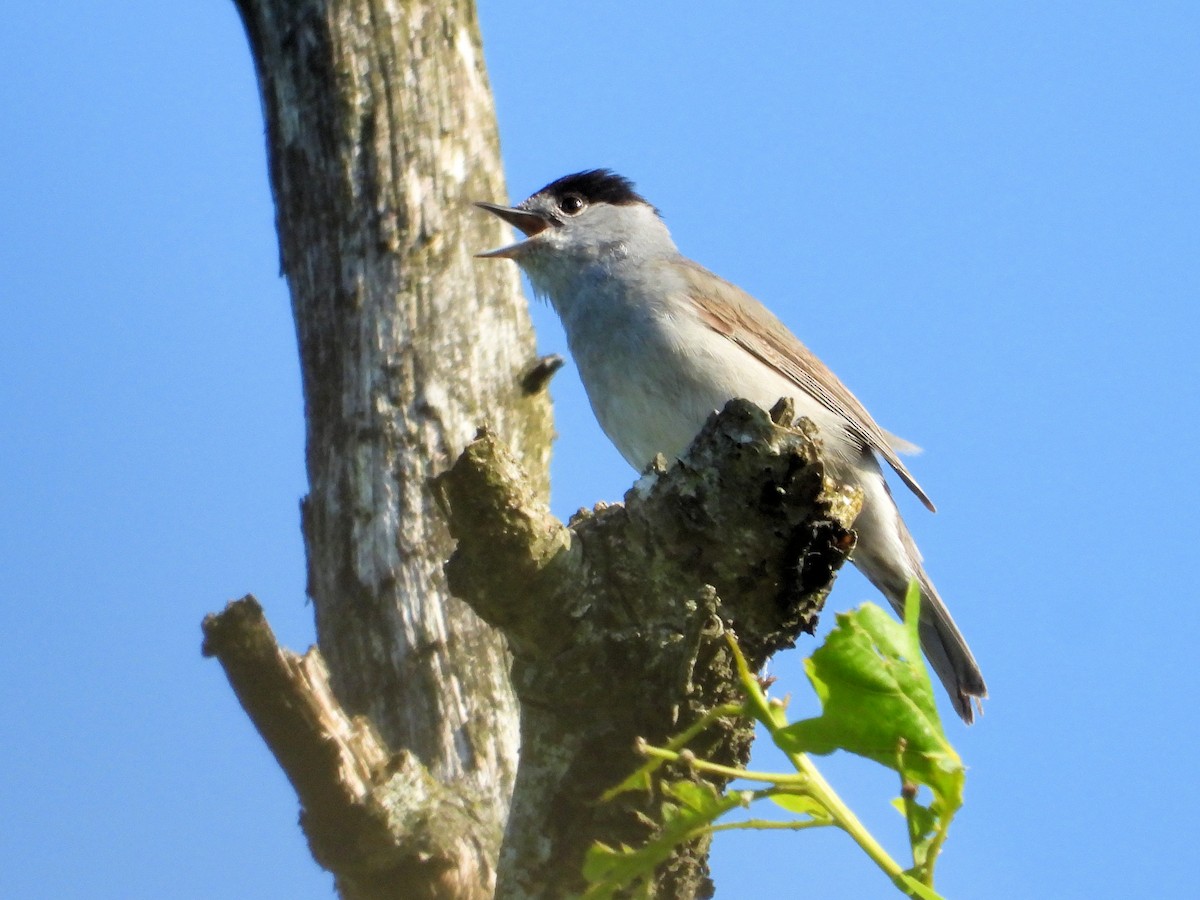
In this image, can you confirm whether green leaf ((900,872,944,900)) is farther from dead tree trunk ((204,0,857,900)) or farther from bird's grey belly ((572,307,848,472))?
bird's grey belly ((572,307,848,472))

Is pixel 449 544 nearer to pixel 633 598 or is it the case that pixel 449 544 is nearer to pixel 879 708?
pixel 633 598

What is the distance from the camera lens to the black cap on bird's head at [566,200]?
598 cm

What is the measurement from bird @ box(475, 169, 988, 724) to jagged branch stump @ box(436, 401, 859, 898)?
199cm

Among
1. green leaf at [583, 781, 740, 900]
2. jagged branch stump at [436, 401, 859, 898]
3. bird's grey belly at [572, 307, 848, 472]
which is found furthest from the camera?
bird's grey belly at [572, 307, 848, 472]

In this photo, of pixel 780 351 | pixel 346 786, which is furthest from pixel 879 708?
pixel 780 351

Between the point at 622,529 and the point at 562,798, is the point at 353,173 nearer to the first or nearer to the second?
the point at 622,529

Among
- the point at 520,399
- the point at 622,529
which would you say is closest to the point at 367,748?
the point at 622,529

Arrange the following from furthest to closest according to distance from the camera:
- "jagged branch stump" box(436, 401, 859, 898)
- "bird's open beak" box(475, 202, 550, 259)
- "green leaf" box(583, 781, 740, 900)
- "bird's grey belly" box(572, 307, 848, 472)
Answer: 1. "bird's open beak" box(475, 202, 550, 259)
2. "bird's grey belly" box(572, 307, 848, 472)
3. "jagged branch stump" box(436, 401, 859, 898)
4. "green leaf" box(583, 781, 740, 900)

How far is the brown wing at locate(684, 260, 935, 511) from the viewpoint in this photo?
545 centimetres

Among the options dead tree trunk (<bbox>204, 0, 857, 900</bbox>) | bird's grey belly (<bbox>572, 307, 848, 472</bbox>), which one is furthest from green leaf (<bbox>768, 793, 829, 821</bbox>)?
bird's grey belly (<bbox>572, 307, 848, 472</bbox>)

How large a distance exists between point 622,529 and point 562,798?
0.60 meters

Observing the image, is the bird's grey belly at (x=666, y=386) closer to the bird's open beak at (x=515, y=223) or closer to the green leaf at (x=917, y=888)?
the bird's open beak at (x=515, y=223)

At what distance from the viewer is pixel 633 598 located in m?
2.85

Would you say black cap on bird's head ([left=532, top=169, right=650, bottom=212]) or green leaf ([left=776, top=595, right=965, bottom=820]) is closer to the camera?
green leaf ([left=776, top=595, right=965, bottom=820])
